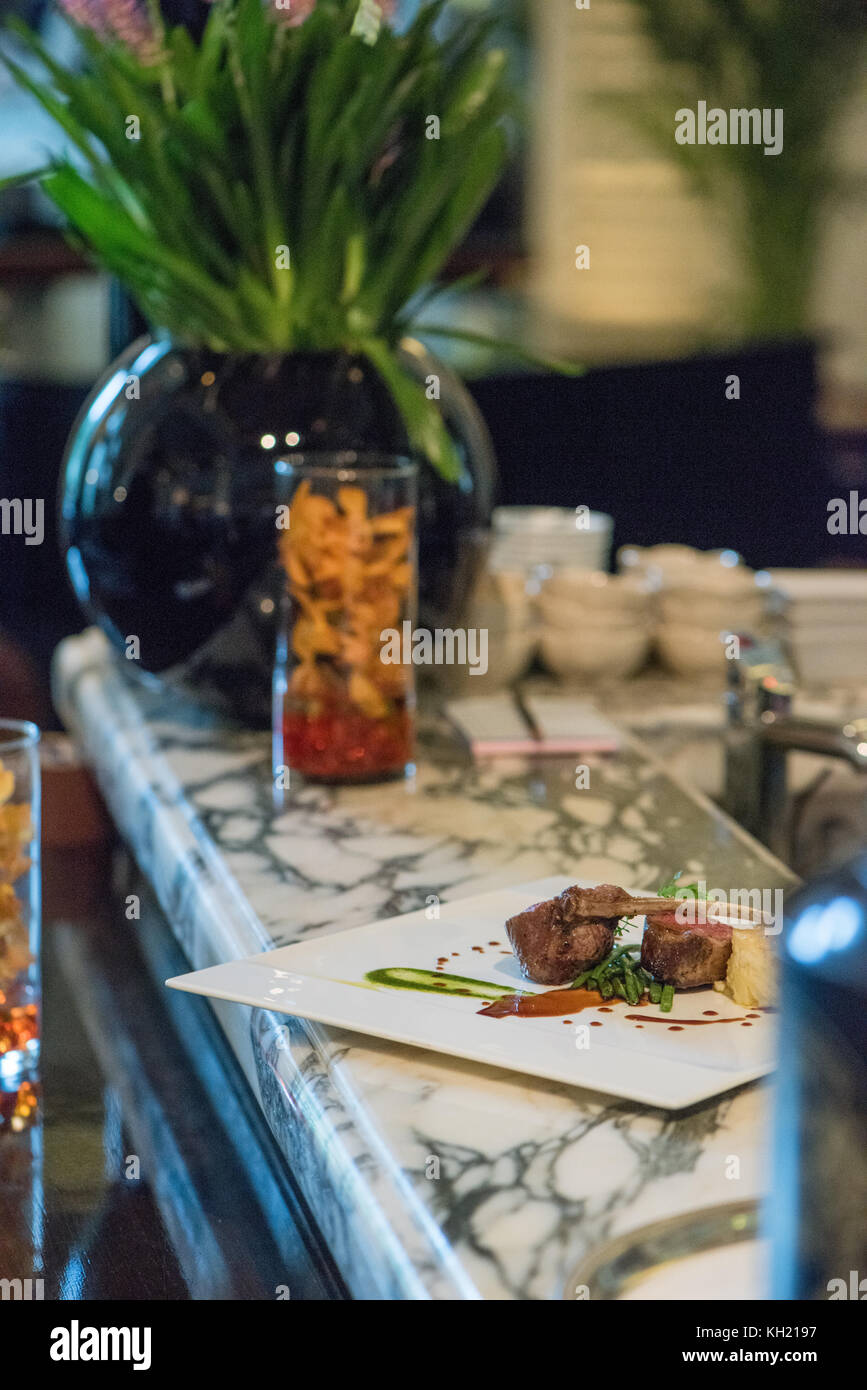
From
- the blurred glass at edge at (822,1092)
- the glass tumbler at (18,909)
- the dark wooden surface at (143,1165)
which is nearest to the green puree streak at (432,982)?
the dark wooden surface at (143,1165)

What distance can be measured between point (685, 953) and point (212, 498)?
62cm

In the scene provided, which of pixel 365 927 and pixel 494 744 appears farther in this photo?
pixel 494 744

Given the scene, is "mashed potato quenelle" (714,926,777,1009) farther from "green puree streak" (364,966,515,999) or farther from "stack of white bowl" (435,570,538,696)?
"stack of white bowl" (435,570,538,696)

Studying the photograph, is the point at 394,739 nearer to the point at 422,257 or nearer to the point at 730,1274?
the point at 422,257

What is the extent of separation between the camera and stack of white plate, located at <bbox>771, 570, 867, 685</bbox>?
148cm

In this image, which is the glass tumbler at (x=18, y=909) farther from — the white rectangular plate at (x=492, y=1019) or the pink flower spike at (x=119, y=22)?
the pink flower spike at (x=119, y=22)

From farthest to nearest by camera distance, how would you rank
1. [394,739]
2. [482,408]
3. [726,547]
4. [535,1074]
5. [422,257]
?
[726,547] < [482,408] < [422,257] < [394,739] < [535,1074]

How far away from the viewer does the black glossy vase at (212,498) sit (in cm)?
117

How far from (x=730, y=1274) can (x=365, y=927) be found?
30cm

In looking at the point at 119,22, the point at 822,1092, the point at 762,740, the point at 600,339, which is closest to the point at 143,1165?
the point at 822,1092

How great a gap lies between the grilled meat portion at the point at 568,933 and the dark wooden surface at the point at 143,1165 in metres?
0.15

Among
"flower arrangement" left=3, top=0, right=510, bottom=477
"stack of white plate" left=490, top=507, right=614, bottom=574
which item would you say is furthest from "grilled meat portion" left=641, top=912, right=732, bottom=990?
"stack of white plate" left=490, top=507, right=614, bottom=574

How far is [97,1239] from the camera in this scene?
68cm
